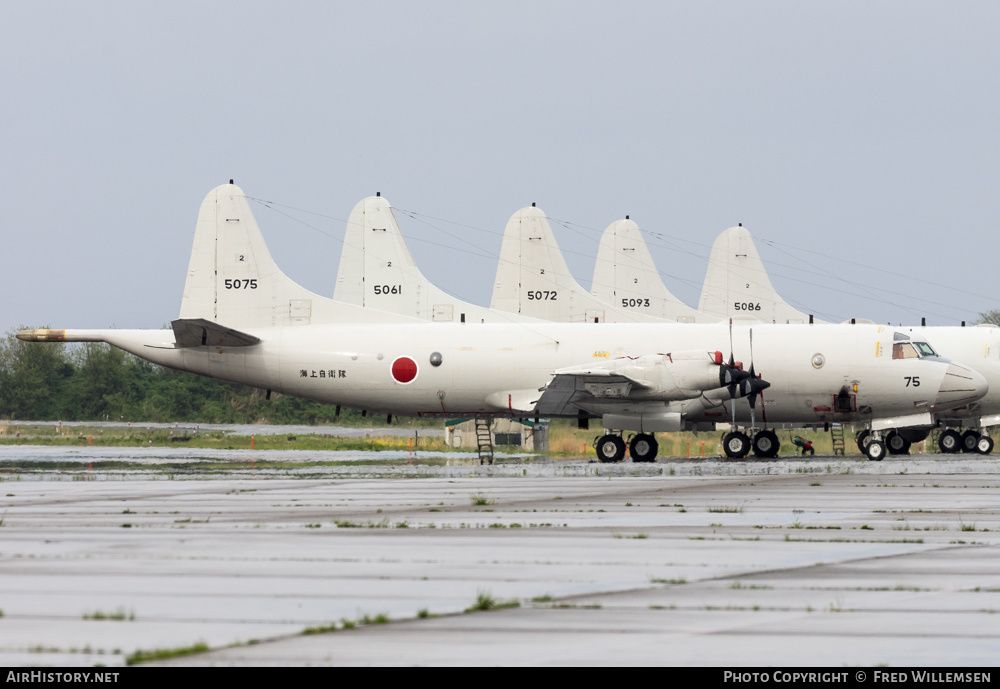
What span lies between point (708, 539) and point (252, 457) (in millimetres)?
32095

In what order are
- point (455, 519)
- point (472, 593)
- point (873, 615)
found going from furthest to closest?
point (455, 519) → point (472, 593) → point (873, 615)

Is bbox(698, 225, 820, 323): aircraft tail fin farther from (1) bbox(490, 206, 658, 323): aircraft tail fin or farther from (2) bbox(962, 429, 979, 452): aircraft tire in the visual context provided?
(2) bbox(962, 429, 979, 452): aircraft tire

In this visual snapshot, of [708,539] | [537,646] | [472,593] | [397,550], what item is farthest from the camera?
[708,539]

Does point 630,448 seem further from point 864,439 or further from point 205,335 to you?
point 205,335

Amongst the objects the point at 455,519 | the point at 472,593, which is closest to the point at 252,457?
the point at 455,519

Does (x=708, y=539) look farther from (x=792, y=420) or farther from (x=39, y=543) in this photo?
(x=792, y=420)

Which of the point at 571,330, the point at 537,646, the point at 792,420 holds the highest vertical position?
the point at 571,330

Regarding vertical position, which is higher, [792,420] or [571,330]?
[571,330]

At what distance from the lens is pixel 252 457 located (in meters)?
46.3

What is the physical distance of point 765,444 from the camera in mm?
44469

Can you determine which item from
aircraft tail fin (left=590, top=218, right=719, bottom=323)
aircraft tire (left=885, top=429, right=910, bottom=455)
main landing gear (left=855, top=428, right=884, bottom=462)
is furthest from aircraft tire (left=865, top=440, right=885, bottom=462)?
aircraft tail fin (left=590, top=218, right=719, bottom=323)

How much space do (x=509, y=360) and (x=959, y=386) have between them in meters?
16.0

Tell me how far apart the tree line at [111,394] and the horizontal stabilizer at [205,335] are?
52.7m

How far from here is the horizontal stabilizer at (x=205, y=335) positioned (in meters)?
41.3
